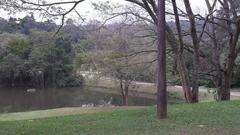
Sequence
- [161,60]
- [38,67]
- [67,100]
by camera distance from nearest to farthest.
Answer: [161,60]
[67,100]
[38,67]

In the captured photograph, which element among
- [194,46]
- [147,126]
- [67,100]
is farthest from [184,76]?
[67,100]

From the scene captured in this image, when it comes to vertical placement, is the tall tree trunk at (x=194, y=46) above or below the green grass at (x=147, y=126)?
above

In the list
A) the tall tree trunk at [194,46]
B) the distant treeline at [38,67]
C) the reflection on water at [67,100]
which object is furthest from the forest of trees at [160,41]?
the distant treeline at [38,67]

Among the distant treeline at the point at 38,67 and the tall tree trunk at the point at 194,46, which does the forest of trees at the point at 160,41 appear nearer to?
the tall tree trunk at the point at 194,46

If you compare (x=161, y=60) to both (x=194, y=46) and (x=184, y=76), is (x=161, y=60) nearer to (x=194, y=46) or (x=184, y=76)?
(x=184, y=76)

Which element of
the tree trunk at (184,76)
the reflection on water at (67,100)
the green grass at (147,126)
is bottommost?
the reflection on water at (67,100)

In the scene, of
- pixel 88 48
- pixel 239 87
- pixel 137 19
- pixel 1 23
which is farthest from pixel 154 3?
pixel 239 87

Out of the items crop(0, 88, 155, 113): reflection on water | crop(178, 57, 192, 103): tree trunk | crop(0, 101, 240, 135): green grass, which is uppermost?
crop(178, 57, 192, 103): tree trunk

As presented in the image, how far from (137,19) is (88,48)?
17.4 m

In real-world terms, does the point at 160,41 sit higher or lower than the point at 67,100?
higher

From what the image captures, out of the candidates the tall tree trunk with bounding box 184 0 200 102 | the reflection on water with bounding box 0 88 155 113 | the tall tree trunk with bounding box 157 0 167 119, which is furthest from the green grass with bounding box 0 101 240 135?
the reflection on water with bounding box 0 88 155 113

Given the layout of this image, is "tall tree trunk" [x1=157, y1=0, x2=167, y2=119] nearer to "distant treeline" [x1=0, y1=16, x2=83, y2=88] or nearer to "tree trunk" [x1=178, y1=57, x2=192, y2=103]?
"tree trunk" [x1=178, y1=57, x2=192, y2=103]

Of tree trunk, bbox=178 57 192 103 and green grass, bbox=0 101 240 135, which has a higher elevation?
tree trunk, bbox=178 57 192 103

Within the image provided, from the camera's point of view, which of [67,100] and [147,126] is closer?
[147,126]
